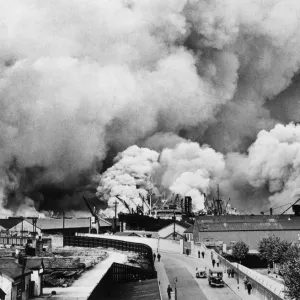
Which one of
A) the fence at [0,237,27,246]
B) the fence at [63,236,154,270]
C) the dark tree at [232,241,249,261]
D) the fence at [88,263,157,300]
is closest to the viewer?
the fence at [88,263,157,300]

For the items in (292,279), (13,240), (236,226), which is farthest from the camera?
(236,226)

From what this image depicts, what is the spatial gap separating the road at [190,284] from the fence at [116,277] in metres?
3.18

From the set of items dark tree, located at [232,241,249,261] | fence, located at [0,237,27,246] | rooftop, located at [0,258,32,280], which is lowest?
rooftop, located at [0,258,32,280]

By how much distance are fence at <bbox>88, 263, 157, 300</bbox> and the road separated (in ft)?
10.4

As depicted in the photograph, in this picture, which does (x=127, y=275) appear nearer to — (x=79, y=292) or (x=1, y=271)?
(x=79, y=292)

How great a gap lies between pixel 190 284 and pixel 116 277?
39.7 feet

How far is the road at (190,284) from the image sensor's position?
38.3m

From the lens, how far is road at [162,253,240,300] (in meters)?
38.3

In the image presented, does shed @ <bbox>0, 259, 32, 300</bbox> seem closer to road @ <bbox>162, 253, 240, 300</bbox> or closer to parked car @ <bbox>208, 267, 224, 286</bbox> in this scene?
road @ <bbox>162, 253, 240, 300</bbox>

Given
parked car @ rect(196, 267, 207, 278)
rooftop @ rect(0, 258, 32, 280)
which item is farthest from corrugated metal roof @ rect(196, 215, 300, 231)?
rooftop @ rect(0, 258, 32, 280)

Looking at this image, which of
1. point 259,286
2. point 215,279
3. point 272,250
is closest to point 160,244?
point 272,250

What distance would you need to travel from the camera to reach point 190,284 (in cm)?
4416

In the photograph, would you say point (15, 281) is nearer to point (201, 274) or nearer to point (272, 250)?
point (201, 274)

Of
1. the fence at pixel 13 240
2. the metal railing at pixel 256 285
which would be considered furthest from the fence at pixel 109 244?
the metal railing at pixel 256 285
